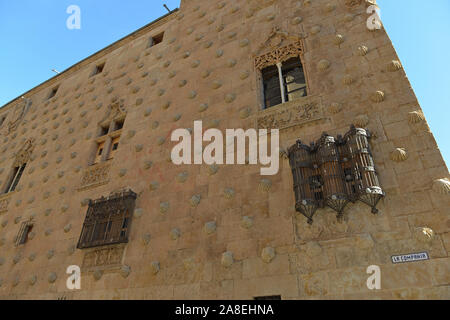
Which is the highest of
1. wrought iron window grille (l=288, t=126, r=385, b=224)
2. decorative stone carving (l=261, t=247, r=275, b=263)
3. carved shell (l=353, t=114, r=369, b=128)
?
carved shell (l=353, t=114, r=369, b=128)

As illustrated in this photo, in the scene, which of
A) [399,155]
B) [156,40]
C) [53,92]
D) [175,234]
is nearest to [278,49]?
[399,155]

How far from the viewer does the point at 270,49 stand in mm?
6660

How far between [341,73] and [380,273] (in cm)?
340

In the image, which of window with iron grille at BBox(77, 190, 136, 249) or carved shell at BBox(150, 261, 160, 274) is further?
window with iron grille at BBox(77, 190, 136, 249)

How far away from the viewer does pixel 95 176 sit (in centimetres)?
750

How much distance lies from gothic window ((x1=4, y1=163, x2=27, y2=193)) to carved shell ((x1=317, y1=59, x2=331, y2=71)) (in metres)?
9.87

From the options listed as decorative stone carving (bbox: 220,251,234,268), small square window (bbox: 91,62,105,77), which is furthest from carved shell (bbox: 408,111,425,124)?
small square window (bbox: 91,62,105,77)

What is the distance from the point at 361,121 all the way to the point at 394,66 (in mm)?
1136

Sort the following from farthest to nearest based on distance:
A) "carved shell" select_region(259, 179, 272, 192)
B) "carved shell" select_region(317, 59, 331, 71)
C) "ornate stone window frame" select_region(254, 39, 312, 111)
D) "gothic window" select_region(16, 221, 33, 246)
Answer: "gothic window" select_region(16, 221, 33, 246) < "ornate stone window frame" select_region(254, 39, 312, 111) < "carved shell" select_region(317, 59, 331, 71) < "carved shell" select_region(259, 179, 272, 192)

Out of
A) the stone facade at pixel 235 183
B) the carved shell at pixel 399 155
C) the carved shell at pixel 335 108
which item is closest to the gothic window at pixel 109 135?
the stone facade at pixel 235 183

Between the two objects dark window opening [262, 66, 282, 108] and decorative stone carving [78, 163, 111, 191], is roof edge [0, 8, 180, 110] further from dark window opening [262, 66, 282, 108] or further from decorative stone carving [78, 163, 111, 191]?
decorative stone carving [78, 163, 111, 191]

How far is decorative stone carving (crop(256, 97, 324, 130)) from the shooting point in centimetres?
527

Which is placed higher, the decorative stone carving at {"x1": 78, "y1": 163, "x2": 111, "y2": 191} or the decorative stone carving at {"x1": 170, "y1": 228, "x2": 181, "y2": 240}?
the decorative stone carving at {"x1": 78, "y1": 163, "x2": 111, "y2": 191}

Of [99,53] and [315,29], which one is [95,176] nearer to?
[315,29]
